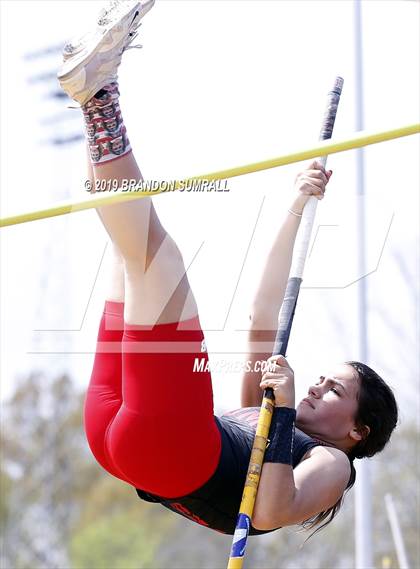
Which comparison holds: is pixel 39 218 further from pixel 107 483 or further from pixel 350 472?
pixel 107 483

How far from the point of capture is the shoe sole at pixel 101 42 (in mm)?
2639

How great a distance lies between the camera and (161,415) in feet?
9.08

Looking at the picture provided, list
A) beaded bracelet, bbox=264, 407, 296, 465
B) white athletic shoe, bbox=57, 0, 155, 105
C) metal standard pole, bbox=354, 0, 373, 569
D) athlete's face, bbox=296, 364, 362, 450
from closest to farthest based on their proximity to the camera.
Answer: white athletic shoe, bbox=57, 0, 155, 105 < beaded bracelet, bbox=264, 407, 296, 465 < athlete's face, bbox=296, 364, 362, 450 < metal standard pole, bbox=354, 0, 373, 569

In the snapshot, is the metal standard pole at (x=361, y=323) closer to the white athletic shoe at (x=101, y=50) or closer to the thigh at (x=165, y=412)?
the thigh at (x=165, y=412)

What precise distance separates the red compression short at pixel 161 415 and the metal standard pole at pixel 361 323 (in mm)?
3418

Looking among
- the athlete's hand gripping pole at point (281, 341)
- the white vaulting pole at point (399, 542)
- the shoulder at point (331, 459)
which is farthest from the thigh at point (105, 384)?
the white vaulting pole at point (399, 542)

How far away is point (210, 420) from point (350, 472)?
0.42m

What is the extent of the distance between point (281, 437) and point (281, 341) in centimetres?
28

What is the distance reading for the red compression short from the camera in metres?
2.73

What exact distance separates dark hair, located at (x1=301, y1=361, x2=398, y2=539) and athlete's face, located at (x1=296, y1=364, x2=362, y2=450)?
20 millimetres

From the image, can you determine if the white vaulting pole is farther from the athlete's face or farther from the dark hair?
the athlete's face

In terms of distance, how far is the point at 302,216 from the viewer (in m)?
3.18

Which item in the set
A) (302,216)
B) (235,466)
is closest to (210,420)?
(235,466)

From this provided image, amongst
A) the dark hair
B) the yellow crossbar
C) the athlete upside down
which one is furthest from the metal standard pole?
the yellow crossbar
